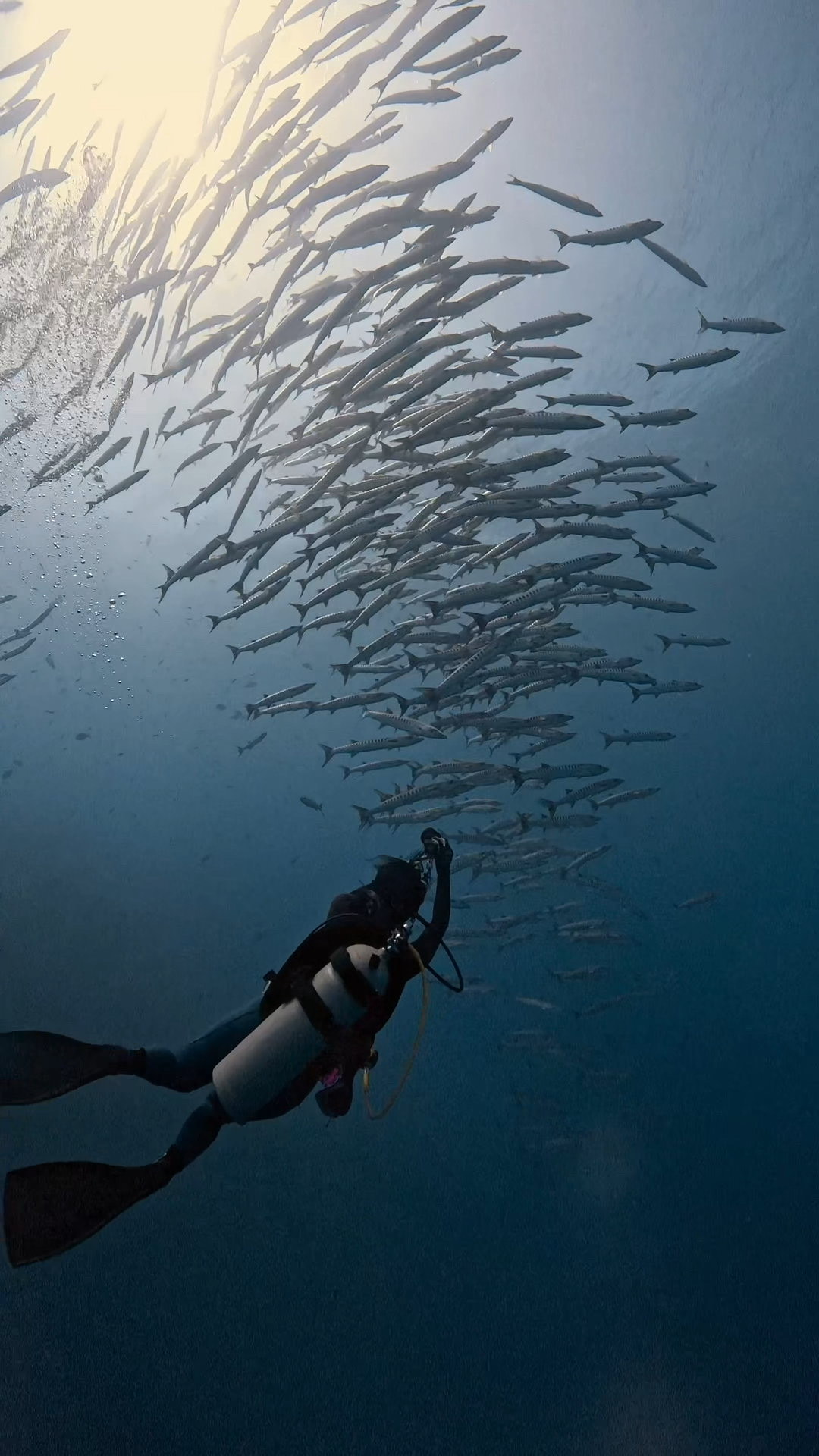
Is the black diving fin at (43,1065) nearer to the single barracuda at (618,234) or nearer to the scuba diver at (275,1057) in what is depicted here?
the scuba diver at (275,1057)

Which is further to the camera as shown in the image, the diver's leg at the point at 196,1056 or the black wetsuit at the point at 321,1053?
the diver's leg at the point at 196,1056

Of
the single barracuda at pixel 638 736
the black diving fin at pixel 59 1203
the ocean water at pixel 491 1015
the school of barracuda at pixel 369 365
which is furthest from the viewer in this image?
the ocean water at pixel 491 1015

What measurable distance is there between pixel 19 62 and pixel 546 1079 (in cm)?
4807

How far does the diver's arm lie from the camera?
→ 402 cm

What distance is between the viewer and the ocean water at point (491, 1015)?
46.9 feet

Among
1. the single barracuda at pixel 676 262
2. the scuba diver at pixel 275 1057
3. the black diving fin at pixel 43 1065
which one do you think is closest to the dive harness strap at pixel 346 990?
the scuba diver at pixel 275 1057

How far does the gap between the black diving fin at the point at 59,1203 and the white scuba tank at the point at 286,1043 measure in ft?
1.67

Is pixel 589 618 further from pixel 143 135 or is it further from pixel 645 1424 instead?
pixel 143 135

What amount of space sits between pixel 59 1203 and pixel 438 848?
2.38 metres

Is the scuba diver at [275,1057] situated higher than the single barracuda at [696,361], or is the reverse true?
the single barracuda at [696,361]

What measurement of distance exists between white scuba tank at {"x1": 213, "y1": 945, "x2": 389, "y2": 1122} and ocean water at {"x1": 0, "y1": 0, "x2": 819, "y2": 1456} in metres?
10.9

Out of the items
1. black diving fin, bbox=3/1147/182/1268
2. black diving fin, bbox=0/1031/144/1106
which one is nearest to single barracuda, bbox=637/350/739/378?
black diving fin, bbox=0/1031/144/1106

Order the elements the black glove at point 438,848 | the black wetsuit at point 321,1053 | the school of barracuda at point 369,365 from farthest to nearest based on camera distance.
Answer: the school of barracuda at point 369,365, the black glove at point 438,848, the black wetsuit at point 321,1053

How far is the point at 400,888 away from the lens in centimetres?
396
